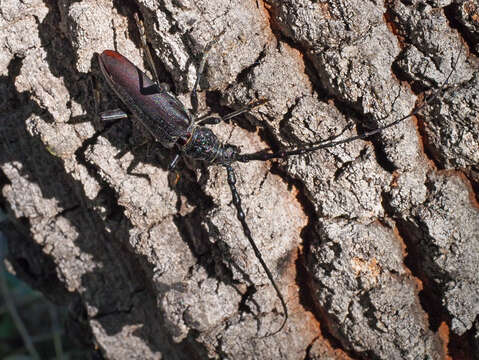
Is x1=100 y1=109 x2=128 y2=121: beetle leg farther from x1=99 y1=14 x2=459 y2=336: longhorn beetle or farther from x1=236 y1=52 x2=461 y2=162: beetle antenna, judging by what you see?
x1=236 y1=52 x2=461 y2=162: beetle antenna

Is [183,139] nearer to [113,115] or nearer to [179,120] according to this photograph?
[179,120]

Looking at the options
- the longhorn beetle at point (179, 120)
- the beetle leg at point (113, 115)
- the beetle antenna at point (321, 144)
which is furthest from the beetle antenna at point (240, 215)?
the beetle leg at point (113, 115)

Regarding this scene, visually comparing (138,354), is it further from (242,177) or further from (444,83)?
(444,83)

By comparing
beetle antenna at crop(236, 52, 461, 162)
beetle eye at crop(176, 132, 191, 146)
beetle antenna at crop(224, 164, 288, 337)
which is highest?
beetle eye at crop(176, 132, 191, 146)

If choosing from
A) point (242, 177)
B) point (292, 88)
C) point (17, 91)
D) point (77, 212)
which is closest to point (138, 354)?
point (77, 212)

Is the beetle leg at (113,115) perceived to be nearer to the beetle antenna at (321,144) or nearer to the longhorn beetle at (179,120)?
the longhorn beetle at (179,120)

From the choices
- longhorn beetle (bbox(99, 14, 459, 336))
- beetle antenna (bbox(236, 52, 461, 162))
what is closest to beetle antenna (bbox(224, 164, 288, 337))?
longhorn beetle (bbox(99, 14, 459, 336))
